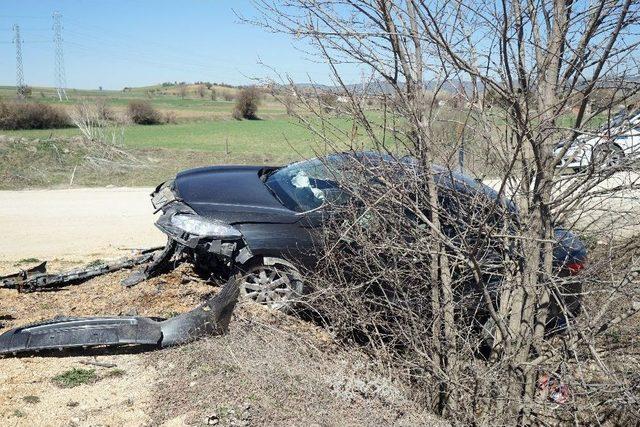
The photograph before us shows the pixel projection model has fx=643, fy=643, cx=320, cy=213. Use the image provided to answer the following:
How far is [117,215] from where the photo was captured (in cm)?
1232

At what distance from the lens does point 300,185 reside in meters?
6.78

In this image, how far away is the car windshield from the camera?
6.21 metres

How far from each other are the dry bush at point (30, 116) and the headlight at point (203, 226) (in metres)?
27.7

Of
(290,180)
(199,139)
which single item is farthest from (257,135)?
(290,180)

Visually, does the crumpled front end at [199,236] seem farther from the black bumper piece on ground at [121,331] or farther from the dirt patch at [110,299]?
the black bumper piece on ground at [121,331]

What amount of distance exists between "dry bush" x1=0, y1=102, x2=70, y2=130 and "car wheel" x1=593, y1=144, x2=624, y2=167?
31.3 m

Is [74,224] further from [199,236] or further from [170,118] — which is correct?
[170,118]

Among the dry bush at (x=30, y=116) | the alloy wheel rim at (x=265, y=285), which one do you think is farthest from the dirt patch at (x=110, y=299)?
the dry bush at (x=30, y=116)

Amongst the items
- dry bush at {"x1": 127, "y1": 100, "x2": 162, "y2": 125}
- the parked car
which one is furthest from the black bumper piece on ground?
dry bush at {"x1": 127, "y1": 100, "x2": 162, "y2": 125}

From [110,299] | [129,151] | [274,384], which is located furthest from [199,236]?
[129,151]

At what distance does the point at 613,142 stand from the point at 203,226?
3829mm

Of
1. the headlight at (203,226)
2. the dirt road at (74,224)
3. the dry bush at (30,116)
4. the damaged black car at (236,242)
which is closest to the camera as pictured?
the damaged black car at (236,242)

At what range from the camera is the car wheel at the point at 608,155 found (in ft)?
11.7

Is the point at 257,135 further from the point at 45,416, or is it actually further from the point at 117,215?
the point at 45,416
